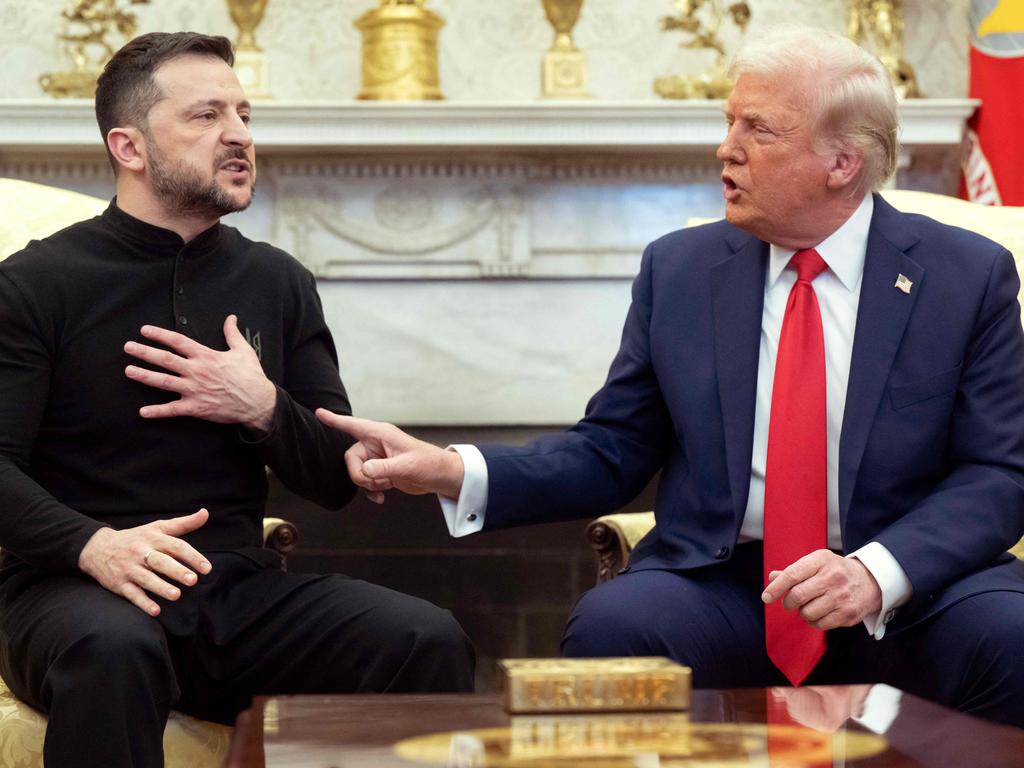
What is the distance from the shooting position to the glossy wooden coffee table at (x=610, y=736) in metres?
1.54

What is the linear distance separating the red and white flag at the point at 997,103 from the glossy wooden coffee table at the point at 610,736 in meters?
2.77

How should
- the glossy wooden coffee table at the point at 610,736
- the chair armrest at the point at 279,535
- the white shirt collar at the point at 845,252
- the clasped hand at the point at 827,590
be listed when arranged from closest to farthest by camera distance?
the glossy wooden coffee table at the point at 610,736, the clasped hand at the point at 827,590, the white shirt collar at the point at 845,252, the chair armrest at the point at 279,535

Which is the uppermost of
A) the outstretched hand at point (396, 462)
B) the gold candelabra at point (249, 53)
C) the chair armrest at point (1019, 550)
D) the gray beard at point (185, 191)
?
the gold candelabra at point (249, 53)

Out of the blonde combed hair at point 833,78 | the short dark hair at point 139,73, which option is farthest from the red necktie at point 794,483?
the short dark hair at point 139,73

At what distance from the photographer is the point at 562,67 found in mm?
4602

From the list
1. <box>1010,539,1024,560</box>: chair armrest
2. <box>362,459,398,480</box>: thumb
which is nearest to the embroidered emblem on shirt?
<box>362,459,398,480</box>: thumb

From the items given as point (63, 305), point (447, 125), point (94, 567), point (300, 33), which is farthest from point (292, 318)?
point (300, 33)

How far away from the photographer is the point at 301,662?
2.27 m

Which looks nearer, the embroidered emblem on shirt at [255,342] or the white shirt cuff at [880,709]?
the white shirt cuff at [880,709]

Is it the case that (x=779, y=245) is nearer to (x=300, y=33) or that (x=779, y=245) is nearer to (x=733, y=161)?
(x=733, y=161)

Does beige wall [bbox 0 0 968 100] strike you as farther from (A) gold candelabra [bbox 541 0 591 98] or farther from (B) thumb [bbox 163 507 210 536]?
(B) thumb [bbox 163 507 210 536]

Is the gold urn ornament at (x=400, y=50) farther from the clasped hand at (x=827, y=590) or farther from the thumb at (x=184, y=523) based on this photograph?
the clasped hand at (x=827, y=590)

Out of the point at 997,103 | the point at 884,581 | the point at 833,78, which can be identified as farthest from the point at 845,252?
the point at 997,103

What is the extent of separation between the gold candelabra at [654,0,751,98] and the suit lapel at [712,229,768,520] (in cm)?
215
